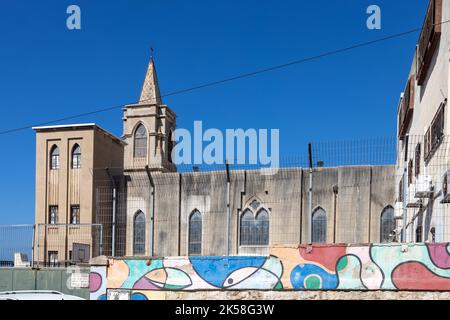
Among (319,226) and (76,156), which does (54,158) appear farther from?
(319,226)

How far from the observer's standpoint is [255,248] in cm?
2658

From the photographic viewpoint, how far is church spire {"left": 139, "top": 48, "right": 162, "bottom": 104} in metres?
48.2

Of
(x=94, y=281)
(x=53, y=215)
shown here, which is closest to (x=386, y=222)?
(x=94, y=281)

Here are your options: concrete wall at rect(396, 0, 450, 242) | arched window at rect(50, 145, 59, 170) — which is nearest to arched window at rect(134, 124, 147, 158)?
arched window at rect(50, 145, 59, 170)

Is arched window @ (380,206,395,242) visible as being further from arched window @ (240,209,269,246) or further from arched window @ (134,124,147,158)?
arched window @ (134,124,147,158)

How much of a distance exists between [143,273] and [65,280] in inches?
116

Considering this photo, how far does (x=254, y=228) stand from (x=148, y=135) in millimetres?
21241

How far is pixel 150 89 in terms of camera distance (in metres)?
49.8

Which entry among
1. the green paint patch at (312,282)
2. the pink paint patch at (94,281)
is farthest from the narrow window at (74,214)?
the green paint patch at (312,282)

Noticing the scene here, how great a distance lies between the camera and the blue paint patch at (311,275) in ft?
32.8

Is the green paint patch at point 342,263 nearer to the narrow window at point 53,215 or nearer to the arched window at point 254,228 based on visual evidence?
the arched window at point 254,228

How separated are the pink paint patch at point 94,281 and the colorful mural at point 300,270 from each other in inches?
6.2
